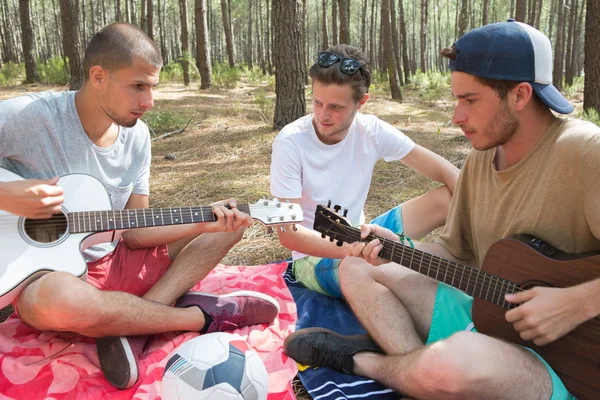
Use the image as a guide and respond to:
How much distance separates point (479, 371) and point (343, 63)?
2005mm

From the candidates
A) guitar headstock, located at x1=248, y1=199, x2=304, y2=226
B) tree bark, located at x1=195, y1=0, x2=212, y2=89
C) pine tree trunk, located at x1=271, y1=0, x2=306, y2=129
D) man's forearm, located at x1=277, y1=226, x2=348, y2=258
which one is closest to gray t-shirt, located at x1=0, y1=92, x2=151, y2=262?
guitar headstock, located at x1=248, y1=199, x2=304, y2=226

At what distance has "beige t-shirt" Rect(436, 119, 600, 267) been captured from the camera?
2.15 meters

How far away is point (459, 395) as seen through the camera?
211cm

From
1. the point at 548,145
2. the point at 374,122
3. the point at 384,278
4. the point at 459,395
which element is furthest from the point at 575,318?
the point at 374,122

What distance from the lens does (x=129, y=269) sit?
10.3 ft

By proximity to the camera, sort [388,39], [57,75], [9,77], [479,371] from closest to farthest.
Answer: [479,371], [388,39], [57,75], [9,77]

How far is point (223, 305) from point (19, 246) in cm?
119

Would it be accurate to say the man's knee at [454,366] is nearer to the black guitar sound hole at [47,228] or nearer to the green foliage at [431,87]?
the black guitar sound hole at [47,228]

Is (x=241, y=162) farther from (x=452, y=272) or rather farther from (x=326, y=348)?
(x=452, y=272)

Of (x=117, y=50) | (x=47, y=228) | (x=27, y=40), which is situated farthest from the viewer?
(x=27, y=40)

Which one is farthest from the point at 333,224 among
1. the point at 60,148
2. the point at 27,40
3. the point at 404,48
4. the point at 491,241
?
the point at 404,48

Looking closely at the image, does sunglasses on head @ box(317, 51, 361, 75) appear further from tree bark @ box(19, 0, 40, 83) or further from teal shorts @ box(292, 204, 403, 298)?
tree bark @ box(19, 0, 40, 83)

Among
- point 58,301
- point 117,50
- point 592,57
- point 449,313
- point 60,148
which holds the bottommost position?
point 449,313

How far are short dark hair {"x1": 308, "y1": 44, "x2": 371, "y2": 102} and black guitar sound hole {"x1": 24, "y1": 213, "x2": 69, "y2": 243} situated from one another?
1733 millimetres
